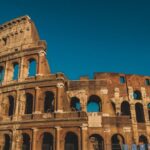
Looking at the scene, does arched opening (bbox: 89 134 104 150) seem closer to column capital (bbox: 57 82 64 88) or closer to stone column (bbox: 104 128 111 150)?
stone column (bbox: 104 128 111 150)

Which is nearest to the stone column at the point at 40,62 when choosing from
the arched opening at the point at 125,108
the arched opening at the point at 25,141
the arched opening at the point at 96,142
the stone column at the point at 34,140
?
the stone column at the point at 34,140

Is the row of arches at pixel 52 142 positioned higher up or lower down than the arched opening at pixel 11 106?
lower down

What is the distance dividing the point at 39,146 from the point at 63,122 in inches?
122

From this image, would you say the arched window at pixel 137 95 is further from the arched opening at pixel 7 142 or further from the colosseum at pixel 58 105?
the arched opening at pixel 7 142

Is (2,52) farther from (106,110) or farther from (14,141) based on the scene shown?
(106,110)

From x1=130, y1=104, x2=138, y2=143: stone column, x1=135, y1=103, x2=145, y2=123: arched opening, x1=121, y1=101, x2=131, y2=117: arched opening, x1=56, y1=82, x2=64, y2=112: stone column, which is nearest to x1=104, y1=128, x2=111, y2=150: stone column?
x1=130, y1=104, x2=138, y2=143: stone column

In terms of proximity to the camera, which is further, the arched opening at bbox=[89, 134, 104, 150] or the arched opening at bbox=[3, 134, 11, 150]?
the arched opening at bbox=[89, 134, 104, 150]

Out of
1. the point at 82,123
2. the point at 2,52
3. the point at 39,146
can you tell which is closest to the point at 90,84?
the point at 82,123

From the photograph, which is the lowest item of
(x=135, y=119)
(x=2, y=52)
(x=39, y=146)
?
(x=39, y=146)

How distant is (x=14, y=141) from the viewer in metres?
21.3

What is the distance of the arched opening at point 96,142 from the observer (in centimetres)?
2234

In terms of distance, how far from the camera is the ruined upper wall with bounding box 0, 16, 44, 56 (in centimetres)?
2605

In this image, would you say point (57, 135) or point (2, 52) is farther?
point (2, 52)

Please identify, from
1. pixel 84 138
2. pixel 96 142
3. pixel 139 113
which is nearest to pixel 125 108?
pixel 139 113
